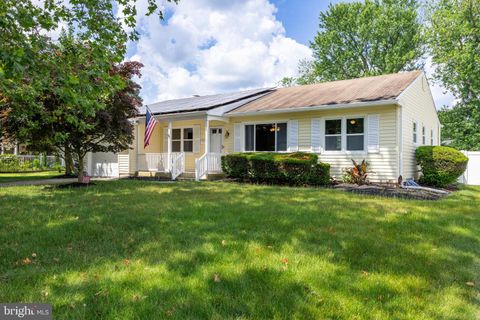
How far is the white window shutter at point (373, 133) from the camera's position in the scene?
12672 millimetres

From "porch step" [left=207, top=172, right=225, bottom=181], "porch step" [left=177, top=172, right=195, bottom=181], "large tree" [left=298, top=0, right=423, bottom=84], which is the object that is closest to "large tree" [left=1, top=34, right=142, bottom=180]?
"porch step" [left=177, top=172, right=195, bottom=181]

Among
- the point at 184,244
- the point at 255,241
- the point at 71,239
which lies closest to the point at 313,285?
the point at 255,241

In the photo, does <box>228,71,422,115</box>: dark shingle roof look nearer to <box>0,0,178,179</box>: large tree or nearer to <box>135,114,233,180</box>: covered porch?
<box>135,114,233,180</box>: covered porch

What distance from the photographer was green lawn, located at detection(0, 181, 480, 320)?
294 cm

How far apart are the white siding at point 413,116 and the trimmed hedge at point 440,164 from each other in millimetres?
558

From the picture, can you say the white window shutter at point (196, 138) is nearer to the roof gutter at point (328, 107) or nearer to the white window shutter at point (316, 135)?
the roof gutter at point (328, 107)

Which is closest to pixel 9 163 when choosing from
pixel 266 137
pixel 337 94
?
pixel 266 137

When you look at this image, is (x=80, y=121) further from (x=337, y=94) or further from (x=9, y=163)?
(x=9, y=163)

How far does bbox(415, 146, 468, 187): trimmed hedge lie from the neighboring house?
0.57 m

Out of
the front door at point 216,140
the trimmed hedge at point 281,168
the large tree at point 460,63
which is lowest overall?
the trimmed hedge at point 281,168

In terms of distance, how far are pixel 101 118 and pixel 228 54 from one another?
13.3 m

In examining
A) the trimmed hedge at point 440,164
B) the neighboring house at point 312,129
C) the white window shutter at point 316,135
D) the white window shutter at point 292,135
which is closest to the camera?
the neighboring house at point 312,129

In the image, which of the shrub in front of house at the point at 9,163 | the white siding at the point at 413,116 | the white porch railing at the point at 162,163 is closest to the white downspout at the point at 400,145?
the white siding at the point at 413,116

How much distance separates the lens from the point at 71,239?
4.84 meters
